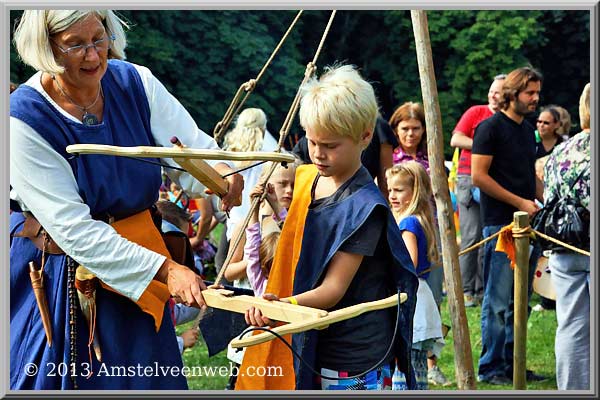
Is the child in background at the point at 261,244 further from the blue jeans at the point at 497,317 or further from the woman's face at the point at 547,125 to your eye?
the woman's face at the point at 547,125

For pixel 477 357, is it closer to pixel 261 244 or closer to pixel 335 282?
pixel 261 244

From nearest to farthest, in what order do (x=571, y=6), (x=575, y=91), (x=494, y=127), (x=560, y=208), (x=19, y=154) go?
(x=19, y=154) → (x=571, y=6) → (x=560, y=208) → (x=494, y=127) → (x=575, y=91)

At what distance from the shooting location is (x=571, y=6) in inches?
153

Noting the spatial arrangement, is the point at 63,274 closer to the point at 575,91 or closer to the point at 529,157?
the point at 529,157

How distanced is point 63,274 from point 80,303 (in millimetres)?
103

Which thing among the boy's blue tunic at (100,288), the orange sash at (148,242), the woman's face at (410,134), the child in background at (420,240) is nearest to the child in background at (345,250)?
the orange sash at (148,242)

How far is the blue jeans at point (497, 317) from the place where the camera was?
6.16m

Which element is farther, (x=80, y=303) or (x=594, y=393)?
(x=594, y=393)

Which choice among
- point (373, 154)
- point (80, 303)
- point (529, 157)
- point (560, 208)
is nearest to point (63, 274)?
point (80, 303)

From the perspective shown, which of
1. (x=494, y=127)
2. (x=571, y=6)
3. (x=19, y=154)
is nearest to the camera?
(x=19, y=154)

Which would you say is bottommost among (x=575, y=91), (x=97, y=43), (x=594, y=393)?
(x=594, y=393)

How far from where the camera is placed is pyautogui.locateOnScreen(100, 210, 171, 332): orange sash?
10.2 feet

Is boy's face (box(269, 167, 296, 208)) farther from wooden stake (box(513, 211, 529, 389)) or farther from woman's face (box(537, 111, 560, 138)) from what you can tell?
woman's face (box(537, 111, 560, 138))

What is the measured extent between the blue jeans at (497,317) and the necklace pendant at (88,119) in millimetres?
3576
